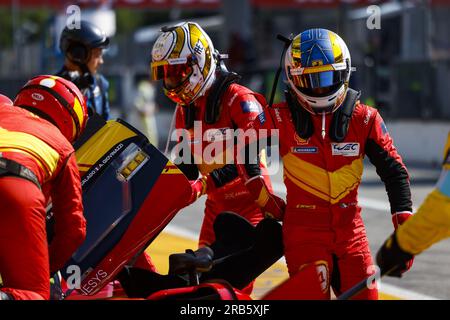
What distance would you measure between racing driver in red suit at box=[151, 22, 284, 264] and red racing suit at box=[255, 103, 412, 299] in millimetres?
873

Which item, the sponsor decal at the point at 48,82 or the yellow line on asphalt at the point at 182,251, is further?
the yellow line on asphalt at the point at 182,251

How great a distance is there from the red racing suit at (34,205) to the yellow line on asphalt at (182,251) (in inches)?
126

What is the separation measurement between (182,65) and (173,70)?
66 millimetres

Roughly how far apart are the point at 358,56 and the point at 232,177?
20433mm

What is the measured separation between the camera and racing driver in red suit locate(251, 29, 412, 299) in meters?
6.11

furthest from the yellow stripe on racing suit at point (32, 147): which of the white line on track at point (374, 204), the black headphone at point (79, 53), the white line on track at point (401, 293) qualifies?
the white line on track at point (374, 204)

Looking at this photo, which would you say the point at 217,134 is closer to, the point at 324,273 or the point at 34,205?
the point at 324,273

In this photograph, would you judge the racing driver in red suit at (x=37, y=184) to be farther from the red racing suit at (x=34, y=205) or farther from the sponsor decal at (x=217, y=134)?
the sponsor decal at (x=217, y=134)

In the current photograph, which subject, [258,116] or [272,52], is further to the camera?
[272,52]

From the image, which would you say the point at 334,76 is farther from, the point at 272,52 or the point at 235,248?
the point at 272,52

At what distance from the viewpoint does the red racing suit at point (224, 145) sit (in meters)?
7.16

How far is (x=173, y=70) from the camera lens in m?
7.32
